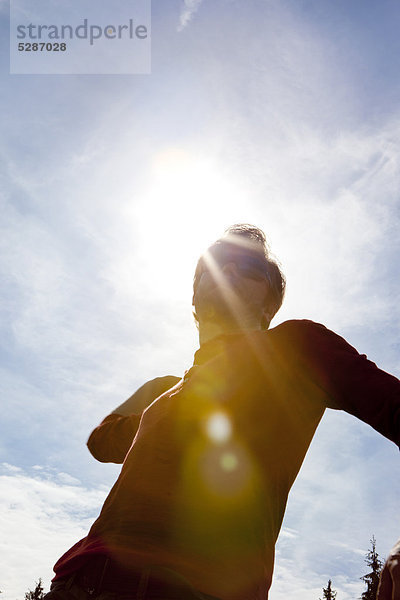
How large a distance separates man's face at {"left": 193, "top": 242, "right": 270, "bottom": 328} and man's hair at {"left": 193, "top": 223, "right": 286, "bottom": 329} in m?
0.05

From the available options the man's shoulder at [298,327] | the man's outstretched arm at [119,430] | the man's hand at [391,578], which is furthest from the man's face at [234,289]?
the man's hand at [391,578]

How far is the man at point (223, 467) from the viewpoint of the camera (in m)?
1.67

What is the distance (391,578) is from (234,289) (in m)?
1.90

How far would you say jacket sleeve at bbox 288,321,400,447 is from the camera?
167 centimetres

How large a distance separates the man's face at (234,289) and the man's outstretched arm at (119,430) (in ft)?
2.23

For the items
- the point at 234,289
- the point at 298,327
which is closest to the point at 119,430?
the point at 234,289

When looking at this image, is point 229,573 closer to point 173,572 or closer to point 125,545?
point 173,572

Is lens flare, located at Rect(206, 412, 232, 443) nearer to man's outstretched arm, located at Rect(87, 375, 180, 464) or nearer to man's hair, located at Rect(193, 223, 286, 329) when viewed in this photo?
man's outstretched arm, located at Rect(87, 375, 180, 464)

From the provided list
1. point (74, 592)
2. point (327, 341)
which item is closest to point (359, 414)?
point (327, 341)

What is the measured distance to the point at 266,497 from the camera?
1.96 meters

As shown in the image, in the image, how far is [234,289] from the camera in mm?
2969

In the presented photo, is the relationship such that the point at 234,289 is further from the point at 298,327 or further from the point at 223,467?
the point at 223,467

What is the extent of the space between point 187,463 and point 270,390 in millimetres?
519

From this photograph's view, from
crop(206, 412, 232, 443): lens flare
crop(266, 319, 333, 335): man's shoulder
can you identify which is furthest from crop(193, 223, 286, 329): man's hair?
crop(206, 412, 232, 443): lens flare
